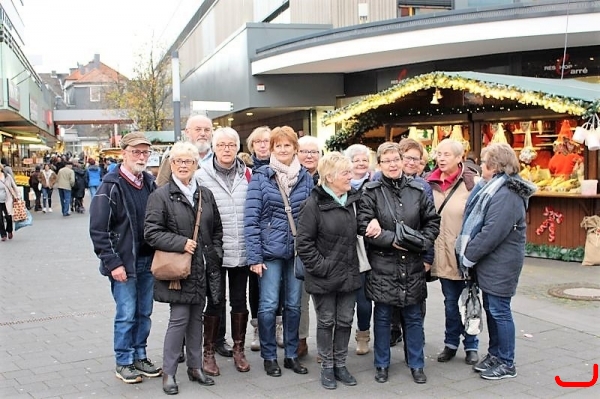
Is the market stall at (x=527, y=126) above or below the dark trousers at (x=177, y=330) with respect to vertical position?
above

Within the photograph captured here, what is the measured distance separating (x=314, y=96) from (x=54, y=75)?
93600mm

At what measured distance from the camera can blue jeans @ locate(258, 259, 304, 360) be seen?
535cm

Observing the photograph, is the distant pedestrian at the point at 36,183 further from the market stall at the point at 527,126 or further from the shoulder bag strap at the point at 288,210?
the shoulder bag strap at the point at 288,210

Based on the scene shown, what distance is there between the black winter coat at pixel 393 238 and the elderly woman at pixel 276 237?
23.6 inches

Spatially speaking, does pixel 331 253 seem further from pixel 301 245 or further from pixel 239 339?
pixel 239 339

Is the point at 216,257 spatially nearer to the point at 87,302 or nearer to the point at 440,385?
the point at 440,385

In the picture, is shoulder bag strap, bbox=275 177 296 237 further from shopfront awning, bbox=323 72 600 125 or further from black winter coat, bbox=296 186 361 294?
shopfront awning, bbox=323 72 600 125

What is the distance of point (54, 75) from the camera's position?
10594 centimetres

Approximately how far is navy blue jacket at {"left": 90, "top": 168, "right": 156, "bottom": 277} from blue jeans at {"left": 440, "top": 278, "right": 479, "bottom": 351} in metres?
2.56

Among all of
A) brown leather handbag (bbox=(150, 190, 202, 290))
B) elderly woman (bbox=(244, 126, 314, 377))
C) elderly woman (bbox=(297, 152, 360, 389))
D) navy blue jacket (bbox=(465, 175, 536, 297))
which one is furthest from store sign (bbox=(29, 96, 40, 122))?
navy blue jacket (bbox=(465, 175, 536, 297))

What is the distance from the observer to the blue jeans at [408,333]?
202 inches

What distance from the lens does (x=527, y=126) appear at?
38.4 feet

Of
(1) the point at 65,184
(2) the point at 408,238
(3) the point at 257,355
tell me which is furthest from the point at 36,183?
(2) the point at 408,238

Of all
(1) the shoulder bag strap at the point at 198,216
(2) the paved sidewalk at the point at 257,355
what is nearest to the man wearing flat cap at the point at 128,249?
(2) the paved sidewalk at the point at 257,355
